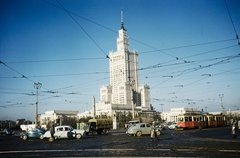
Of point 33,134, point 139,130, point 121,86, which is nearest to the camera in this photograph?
point 139,130

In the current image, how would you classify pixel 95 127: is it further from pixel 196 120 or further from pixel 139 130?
pixel 196 120

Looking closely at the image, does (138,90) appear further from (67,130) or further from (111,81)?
(67,130)

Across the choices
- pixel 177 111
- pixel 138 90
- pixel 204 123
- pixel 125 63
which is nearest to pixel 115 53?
pixel 125 63

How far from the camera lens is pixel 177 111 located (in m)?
151

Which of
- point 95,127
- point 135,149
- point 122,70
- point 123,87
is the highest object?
point 122,70

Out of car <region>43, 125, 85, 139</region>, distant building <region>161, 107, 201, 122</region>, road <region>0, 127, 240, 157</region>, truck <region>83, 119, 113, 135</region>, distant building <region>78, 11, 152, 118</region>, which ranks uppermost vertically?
distant building <region>78, 11, 152, 118</region>

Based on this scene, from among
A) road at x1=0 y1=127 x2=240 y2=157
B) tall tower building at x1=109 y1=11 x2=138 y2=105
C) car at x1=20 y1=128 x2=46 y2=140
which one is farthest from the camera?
tall tower building at x1=109 y1=11 x2=138 y2=105

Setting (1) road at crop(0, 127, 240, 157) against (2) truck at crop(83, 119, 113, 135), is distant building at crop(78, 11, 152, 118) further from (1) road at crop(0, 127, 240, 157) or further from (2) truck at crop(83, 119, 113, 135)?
(1) road at crop(0, 127, 240, 157)

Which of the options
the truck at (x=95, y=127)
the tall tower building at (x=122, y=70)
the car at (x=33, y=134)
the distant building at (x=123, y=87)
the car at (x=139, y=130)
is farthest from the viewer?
the distant building at (x=123, y=87)

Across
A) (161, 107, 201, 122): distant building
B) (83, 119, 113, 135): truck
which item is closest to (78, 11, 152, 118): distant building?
(161, 107, 201, 122): distant building

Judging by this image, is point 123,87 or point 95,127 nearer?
point 95,127

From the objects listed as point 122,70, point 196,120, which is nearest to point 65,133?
point 196,120

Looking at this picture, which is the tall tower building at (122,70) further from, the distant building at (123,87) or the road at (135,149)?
the road at (135,149)

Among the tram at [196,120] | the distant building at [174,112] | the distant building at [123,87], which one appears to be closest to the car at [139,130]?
the tram at [196,120]
